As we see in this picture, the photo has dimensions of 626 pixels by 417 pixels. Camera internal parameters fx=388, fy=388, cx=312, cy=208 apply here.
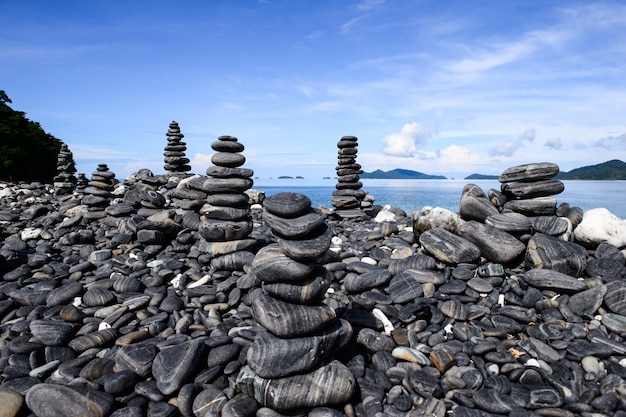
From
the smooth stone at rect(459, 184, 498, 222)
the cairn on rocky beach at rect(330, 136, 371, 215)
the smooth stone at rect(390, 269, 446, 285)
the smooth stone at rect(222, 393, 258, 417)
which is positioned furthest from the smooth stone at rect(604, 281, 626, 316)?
the cairn on rocky beach at rect(330, 136, 371, 215)

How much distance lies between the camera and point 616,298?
8500 mm

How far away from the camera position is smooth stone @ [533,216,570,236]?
11.0 metres

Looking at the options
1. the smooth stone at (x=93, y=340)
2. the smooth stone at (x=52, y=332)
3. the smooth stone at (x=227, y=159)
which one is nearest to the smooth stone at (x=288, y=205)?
the smooth stone at (x=93, y=340)

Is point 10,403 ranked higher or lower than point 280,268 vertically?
lower

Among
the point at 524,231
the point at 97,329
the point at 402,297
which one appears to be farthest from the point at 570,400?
the point at 97,329

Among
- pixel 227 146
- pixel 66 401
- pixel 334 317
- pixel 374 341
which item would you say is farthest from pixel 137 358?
pixel 227 146

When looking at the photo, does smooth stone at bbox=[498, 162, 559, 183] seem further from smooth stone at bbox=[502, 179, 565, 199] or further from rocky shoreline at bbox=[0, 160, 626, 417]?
smooth stone at bbox=[502, 179, 565, 199]

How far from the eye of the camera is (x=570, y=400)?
241 inches

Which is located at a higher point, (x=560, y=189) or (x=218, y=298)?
(x=560, y=189)

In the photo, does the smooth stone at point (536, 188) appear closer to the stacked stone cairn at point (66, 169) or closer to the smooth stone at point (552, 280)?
the smooth stone at point (552, 280)

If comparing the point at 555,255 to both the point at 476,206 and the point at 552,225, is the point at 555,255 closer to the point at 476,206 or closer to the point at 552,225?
the point at 552,225

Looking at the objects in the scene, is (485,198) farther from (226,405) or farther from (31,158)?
(31,158)

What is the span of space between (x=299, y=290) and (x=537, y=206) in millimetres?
8540

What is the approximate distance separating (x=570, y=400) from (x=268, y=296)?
16.7ft
